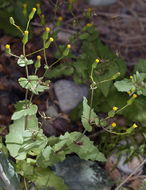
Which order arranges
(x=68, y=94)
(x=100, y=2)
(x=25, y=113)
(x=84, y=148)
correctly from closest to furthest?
1. (x=25, y=113)
2. (x=84, y=148)
3. (x=68, y=94)
4. (x=100, y=2)

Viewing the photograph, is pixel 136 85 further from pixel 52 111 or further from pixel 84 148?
pixel 52 111

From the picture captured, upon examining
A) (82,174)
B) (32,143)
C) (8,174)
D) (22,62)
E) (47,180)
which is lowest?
(82,174)

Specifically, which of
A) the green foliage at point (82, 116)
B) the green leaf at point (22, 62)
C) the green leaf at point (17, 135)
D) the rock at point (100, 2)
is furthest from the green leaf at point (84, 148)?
the rock at point (100, 2)

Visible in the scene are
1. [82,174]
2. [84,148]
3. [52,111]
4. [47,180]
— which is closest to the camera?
[84,148]

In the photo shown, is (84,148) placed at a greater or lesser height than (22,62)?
lesser

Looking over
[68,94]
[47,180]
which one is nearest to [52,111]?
[68,94]

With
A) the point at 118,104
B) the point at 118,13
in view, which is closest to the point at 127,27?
the point at 118,13
